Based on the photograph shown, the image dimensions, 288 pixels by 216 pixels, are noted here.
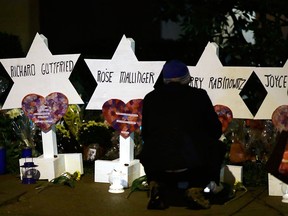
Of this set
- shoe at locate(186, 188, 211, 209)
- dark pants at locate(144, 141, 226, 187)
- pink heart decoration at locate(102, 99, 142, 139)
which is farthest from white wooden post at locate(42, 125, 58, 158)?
shoe at locate(186, 188, 211, 209)

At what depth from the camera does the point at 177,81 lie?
19.8 ft

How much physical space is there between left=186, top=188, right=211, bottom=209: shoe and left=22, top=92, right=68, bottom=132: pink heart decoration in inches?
76.6

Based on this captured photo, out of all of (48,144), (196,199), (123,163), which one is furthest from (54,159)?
(196,199)

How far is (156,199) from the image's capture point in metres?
5.94

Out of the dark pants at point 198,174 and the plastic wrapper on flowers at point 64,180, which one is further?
the plastic wrapper on flowers at point 64,180

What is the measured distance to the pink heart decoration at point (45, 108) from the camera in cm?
713

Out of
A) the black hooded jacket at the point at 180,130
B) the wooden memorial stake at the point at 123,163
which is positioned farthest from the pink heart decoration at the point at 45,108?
the black hooded jacket at the point at 180,130

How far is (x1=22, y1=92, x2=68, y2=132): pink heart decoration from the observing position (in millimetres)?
7129

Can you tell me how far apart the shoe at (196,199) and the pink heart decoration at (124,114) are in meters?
1.24

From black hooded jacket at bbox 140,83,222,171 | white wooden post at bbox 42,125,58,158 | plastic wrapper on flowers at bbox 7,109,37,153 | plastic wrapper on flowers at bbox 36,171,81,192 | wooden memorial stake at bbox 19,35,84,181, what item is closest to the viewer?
black hooded jacket at bbox 140,83,222,171

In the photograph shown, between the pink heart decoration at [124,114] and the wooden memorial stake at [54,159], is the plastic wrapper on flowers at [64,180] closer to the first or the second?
the wooden memorial stake at [54,159]

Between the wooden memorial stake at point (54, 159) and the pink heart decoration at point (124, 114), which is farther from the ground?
the pink heart decoration at point (124, 114)

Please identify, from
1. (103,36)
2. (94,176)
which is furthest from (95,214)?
(103,36)

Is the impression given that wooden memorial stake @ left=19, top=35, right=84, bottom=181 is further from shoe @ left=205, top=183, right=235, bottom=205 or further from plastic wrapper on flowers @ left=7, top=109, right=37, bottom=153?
shoe @ left=205, top=183, right=235, bottom=205
